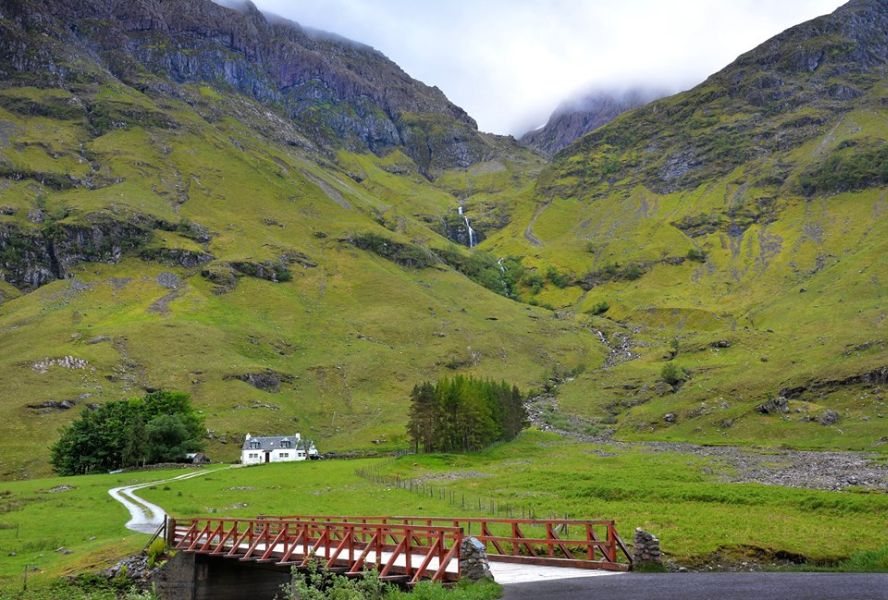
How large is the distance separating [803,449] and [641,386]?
6777 centimetres

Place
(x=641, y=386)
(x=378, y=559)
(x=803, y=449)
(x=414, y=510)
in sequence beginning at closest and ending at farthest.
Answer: (x=378, y=559) → (x=414, y=510) → (x=803, y=449) → (x=641, y=386)

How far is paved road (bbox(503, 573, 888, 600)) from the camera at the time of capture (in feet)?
71.5

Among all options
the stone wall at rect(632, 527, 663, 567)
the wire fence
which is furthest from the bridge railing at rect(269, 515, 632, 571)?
the wire fence

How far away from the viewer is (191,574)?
3919 centimetres

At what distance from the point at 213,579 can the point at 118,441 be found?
8095cm

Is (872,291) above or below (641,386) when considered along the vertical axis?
above

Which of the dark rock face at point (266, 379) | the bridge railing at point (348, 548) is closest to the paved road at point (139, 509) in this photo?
the bridge railing at point (348, 548)

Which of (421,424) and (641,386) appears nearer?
(421,424)

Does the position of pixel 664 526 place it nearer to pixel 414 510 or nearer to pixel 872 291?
pixel 414 510

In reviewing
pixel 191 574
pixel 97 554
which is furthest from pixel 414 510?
pixel 97 554

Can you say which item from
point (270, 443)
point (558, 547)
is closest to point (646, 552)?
point (558, 547)

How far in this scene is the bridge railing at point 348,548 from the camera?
25.7m

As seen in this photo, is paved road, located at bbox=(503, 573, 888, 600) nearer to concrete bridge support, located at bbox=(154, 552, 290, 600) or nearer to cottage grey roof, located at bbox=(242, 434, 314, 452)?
concrete bridge support, located at bbox=(154, 552, 290, 600)

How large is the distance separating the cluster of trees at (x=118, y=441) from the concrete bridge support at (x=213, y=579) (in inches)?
2998
